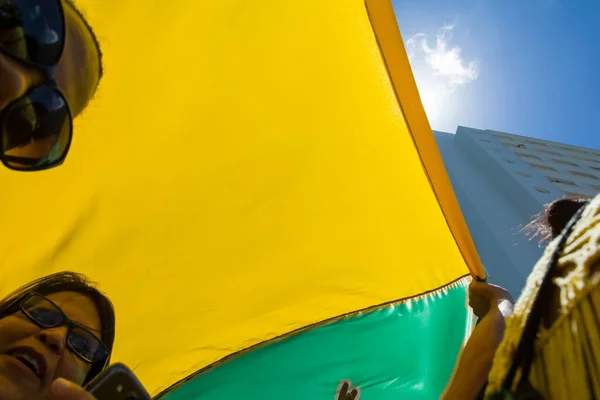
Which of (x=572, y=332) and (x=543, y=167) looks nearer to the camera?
(x=572, y=332)

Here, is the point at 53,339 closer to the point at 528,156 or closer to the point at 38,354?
the point at 38,354

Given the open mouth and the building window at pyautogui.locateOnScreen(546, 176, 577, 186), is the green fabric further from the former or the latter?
the building window at pyautogui.locateOnScreen(546, 176, 577, 186)

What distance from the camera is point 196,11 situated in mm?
894

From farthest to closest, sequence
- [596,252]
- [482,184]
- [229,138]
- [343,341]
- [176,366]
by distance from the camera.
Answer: [482,184], [343,341], [176,366], [229,138], [596,252]

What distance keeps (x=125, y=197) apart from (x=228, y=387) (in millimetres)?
658

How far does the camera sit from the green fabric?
3.99 feet

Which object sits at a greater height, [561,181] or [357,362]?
[561,181]

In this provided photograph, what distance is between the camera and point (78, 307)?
2.72 ft

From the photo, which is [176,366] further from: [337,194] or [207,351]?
[337,194]

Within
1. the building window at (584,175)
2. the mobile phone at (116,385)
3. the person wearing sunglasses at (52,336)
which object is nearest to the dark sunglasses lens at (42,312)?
the person wearing sunglasses at (52,336)

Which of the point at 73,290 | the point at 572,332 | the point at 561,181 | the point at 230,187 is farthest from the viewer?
the point at 561,181

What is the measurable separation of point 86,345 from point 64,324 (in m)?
0.06

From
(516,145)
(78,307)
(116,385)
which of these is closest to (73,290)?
(78,307)

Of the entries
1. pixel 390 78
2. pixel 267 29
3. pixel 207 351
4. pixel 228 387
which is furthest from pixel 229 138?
pixel 228 387
